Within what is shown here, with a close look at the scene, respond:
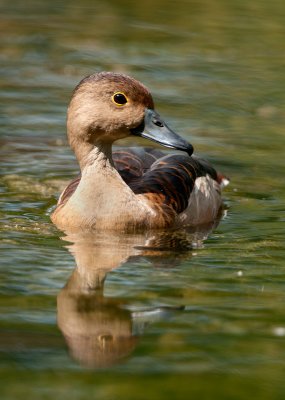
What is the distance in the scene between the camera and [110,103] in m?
10.1

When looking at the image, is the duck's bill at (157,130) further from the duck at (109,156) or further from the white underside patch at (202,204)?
the white underside patch at (202,204)

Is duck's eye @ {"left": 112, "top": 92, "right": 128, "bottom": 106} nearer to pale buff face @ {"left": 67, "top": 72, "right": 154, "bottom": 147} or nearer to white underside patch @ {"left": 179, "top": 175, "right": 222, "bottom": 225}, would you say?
pale buff face @ {"left": 67, "top": 72, "right": 154, "bottom": 147}

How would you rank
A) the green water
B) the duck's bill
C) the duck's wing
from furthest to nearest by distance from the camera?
the duck's wing → the duck's bill → the green water

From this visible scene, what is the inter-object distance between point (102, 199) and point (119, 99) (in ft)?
2.93

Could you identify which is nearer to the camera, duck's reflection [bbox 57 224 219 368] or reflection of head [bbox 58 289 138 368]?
reflection of head [bbox 58 289 138 368]

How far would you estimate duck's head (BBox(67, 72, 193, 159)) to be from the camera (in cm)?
1009

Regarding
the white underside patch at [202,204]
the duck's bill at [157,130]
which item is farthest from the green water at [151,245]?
the duck's bill at [157,130]

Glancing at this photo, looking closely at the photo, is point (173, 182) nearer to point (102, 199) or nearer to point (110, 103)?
point (102, 199)

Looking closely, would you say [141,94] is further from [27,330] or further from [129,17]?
[129,17]

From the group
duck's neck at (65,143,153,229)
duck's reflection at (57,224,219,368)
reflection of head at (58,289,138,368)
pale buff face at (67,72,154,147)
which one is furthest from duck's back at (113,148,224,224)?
reflection of head at (58,289,138,368)

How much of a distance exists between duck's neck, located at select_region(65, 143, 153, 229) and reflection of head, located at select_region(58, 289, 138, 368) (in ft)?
6.88

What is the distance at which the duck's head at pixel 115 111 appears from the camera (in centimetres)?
1009

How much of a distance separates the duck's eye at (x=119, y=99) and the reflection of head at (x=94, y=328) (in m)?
2.59

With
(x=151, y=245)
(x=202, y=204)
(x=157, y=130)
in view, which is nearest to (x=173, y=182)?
(x=202, y=204)
